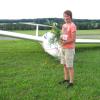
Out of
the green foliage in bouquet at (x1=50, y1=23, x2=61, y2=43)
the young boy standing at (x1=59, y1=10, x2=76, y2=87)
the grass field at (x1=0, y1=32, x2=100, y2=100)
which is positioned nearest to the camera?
the grass field at (x1=0, y1=32, x2=100, y2=100)

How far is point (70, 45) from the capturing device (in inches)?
295

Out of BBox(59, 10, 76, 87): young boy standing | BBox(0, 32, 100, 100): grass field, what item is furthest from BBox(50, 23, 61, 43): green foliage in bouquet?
BBox(59, 10, 76, 87): young boy standing

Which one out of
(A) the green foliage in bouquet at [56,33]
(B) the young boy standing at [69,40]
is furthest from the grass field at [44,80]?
(A) the green foliage in bouquet at [56,33]

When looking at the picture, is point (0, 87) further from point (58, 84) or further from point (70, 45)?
point (70, 45)

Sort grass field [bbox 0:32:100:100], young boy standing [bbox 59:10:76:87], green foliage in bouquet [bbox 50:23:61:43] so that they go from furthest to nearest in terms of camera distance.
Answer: green foliage in bouquet [bbox 50:23:61:43], young boy standing [bbox 59:10:76:87], grass field [bbox 0:32:100:100]

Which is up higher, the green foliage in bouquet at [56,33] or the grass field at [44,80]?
the green foliage in bouquet at [56,33]

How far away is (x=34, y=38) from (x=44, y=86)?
305 inches

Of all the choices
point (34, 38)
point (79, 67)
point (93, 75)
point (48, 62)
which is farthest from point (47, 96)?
point (34, 38)

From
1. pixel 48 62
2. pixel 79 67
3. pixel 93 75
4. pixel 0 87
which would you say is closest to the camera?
pixel 0 87

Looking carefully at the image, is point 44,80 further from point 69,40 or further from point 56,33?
point 56,33

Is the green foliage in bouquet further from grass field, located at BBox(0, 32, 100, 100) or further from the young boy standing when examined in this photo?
the young boy standing

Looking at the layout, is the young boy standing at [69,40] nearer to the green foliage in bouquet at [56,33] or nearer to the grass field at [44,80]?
the grass field at [44,80]

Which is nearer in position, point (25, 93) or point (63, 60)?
point (25, 93)

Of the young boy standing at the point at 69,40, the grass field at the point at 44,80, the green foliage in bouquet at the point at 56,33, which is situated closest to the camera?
the grass field at the point at 44,80
